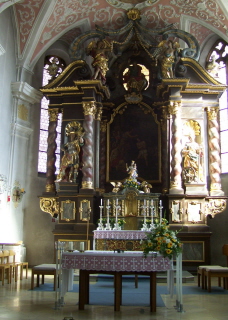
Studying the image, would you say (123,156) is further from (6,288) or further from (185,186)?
(6,288)

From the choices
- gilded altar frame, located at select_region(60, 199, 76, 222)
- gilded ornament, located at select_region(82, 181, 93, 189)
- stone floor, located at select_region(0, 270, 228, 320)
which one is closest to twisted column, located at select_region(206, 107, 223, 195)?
gilded ornament, located at select_region(82, 181, 93, 189)

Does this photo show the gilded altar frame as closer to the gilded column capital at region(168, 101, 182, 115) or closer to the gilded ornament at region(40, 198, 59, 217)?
A: the gilded ornament at region(40, 198, 59, 217)

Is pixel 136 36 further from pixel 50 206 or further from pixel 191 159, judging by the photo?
pixel 50 206

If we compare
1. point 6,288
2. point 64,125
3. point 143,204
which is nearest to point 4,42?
point 64,125

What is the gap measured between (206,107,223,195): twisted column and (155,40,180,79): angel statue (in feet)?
6.20

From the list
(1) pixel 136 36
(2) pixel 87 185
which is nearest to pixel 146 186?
(2) pixel 87 185

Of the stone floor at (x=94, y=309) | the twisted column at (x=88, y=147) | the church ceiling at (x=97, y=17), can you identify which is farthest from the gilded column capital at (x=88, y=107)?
the stone floor at (x=94, y=309)

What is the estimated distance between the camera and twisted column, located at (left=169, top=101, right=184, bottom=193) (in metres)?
13.3

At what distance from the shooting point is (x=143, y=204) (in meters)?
13.2

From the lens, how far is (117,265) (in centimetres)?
680

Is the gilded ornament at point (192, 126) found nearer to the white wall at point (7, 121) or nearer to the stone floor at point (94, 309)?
the white wall at point (7, 121)

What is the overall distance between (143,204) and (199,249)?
7.23 ft

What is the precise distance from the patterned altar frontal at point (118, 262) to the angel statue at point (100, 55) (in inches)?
336

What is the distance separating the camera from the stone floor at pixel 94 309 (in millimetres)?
6195
